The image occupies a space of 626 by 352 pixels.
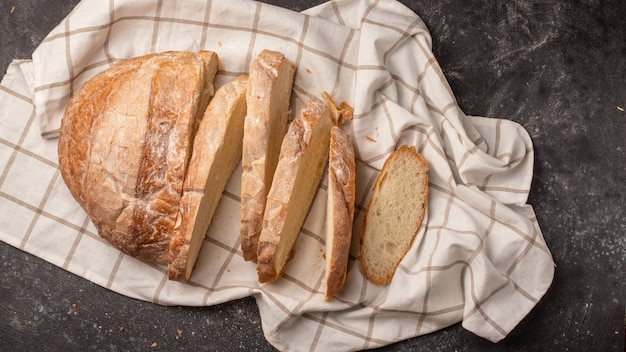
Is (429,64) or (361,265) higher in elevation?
(429,64)

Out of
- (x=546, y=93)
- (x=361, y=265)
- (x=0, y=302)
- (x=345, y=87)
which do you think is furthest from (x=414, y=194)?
(x=0, y=302)

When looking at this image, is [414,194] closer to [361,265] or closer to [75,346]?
[361,265]

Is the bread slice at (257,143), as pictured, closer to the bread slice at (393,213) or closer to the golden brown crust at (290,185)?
the golden brown crust at (290,185)

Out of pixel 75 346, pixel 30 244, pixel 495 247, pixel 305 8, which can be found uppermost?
pixel 305 8

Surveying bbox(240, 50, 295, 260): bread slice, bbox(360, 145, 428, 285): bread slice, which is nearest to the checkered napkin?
bbox(360, 145, 428, 285): bread slice

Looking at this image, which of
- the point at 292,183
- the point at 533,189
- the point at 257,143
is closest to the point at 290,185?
the point at 292,183

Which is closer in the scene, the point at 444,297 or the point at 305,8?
the point at 444,297

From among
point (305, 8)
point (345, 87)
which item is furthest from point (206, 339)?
point (305, 8)

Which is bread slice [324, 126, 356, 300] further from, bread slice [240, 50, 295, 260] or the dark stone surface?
the dark stone surface
